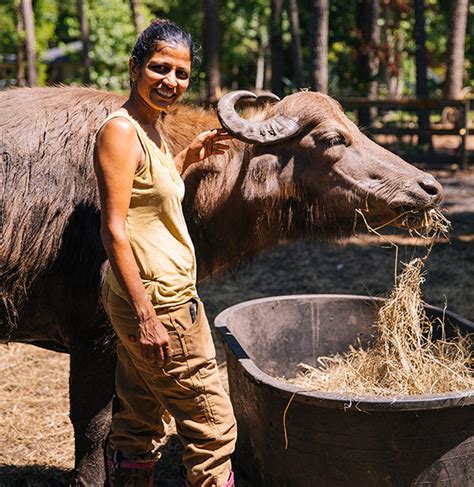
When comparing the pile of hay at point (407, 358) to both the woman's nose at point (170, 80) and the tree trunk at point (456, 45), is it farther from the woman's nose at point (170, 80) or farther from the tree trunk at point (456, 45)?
the tree trunk at point (456, 45)

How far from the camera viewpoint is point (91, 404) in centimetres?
396

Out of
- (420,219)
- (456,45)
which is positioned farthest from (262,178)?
(456,45)

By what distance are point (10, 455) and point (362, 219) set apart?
2.70 metres

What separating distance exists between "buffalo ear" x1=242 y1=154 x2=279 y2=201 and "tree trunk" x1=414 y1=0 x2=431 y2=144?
566 inches

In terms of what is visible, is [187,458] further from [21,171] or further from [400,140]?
[400,140]

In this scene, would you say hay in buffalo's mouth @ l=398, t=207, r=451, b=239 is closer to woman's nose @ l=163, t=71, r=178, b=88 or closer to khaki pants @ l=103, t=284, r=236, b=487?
khaki pants @ l=103, t=284, r=236, b=487

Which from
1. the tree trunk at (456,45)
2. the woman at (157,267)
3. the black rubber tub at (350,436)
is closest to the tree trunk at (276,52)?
the tree trunk at (456,45)

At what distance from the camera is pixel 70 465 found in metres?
4.65

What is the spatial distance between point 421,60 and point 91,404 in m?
17.1

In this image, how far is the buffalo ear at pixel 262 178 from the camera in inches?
157

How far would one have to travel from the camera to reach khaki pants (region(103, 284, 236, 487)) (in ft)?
9.81

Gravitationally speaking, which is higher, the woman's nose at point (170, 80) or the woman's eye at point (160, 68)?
the woman's eye at point (160, 68)

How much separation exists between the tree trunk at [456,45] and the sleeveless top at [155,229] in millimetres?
16562

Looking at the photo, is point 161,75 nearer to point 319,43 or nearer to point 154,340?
point 154,340
